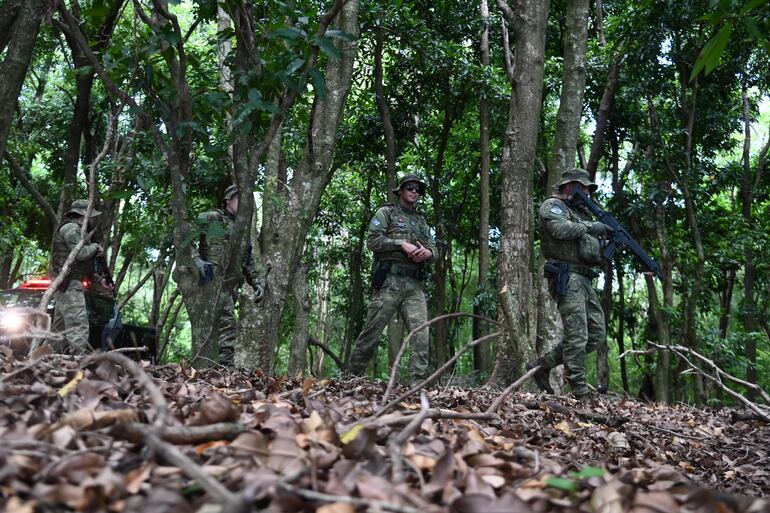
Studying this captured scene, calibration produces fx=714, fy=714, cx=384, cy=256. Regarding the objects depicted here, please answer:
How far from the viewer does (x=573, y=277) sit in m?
6.72

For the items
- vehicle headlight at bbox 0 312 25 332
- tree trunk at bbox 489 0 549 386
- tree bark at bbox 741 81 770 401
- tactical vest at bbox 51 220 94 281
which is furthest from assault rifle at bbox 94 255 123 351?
tree bark at bbox 741 81 770 401

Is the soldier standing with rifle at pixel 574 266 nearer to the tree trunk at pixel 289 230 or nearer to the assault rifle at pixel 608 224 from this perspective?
the assault rifle at pixel 608 224

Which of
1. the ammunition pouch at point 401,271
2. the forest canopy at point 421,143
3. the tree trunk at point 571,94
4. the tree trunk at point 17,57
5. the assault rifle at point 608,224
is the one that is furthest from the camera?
the tree trunk at point 571,94

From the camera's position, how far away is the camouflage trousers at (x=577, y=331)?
6438 millimetres

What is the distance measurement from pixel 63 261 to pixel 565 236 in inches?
201

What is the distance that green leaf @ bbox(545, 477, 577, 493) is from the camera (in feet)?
5.60

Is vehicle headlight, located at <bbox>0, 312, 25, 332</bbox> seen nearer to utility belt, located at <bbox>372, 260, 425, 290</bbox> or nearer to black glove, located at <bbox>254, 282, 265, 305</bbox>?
→ black glove, located at <bbox>254, 282, 265, 305</bbox>

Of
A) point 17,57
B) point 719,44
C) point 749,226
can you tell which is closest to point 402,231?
point 17,57

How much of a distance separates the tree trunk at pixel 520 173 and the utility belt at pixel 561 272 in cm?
46

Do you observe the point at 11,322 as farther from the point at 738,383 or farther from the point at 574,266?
the point at 574,266

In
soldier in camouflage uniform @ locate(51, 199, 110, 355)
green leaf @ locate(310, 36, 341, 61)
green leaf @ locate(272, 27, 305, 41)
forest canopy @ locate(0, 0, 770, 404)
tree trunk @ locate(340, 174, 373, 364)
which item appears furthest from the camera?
tree trunk @ locate(340, 174, 373, 364)

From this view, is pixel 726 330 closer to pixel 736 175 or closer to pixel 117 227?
pixel 736 175

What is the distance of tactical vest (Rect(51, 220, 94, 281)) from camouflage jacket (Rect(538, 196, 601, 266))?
4765 mm

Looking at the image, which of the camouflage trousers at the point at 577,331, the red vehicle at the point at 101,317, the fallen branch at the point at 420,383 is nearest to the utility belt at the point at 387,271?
the camouflage trousers at the point at 577,331
